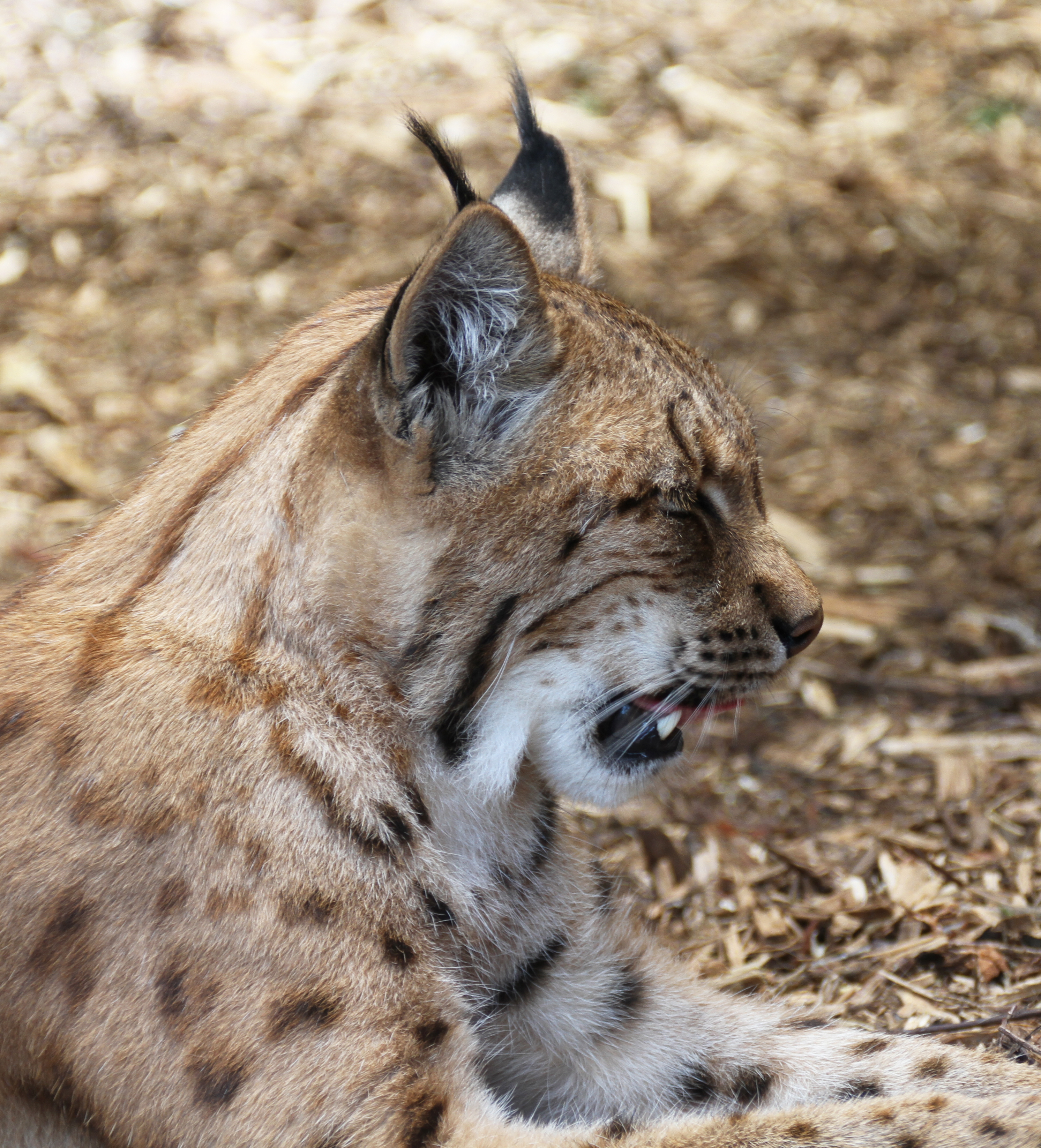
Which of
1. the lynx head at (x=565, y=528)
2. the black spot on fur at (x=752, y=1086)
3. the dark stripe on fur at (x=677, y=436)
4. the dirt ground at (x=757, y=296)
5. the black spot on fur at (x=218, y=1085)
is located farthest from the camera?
the dirt ground at (x=757, y=296)

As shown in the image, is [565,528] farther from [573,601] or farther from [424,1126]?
[424,1126]

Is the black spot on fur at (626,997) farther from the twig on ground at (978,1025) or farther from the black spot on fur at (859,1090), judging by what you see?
the twig on ground at (978,1025)

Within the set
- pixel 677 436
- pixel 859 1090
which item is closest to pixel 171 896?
pixel 677 436

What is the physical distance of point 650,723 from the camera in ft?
10.6

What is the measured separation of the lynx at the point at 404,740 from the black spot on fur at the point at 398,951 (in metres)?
0.03

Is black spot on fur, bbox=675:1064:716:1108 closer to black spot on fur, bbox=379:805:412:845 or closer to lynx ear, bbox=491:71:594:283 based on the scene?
black spot on fur, bbox=379:805:412:845

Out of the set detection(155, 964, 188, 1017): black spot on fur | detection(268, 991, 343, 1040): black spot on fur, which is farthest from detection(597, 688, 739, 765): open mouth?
detection(155, 964, 188, 1017): black spot on fur

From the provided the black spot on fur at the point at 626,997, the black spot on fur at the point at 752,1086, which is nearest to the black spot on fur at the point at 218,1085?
the black spot on fur at the point at 626,997

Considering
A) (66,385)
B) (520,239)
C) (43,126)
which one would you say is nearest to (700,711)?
(520,239)

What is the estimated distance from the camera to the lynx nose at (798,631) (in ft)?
10.8

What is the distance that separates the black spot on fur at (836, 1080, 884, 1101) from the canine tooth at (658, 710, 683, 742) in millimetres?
944

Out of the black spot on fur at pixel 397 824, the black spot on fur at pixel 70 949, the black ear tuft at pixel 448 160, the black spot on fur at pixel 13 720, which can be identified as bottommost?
the black spot on fur at pixel 397 824

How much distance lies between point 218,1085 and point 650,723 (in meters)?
1.27

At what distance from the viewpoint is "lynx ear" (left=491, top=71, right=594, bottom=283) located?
3.65 m
